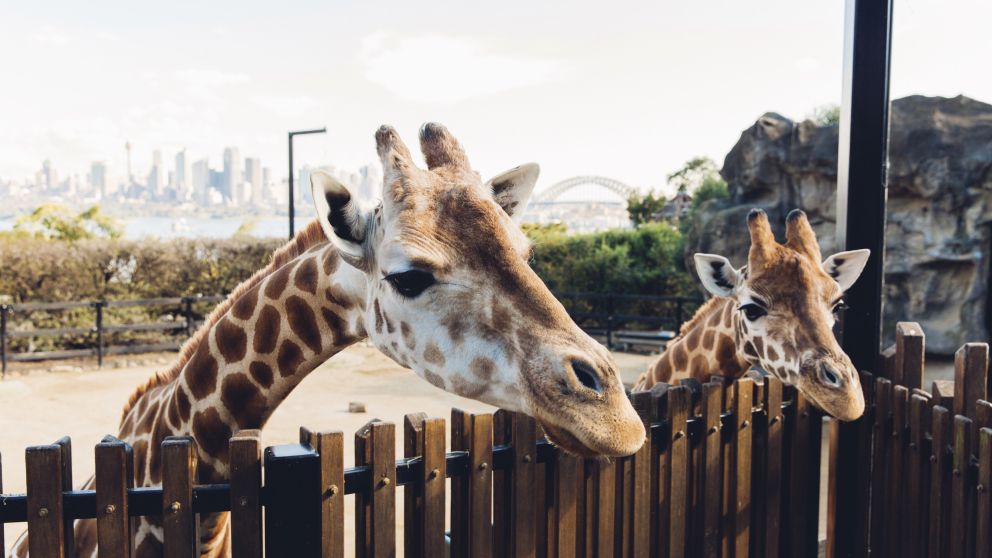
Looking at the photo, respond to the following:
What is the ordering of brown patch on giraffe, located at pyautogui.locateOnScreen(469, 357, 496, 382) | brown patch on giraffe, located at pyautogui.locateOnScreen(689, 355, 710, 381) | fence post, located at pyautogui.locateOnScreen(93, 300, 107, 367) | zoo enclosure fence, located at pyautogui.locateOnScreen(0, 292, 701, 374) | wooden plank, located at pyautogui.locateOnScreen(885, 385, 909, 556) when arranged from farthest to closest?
fence post, located at pyautogui.locateOnScreen(93, 300, 107, 367) → zoo enclosure fence, located at pyautogui.locateOnScreen(0, 292, 701, 374) → brown patch on giraffe, located at pyautogui.locateOnScreen(689, 355, 710, 381) → wooden plank, located at pyautogui.locateOnScreen(885, 385, 909, 556) → brown patch on giraffe, located at pyautogui.locateOnScreen(469, 357, 496, 382)

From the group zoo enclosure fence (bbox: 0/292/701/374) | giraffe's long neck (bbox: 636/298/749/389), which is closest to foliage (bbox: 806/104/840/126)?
zoo enclosure fence (bbox: 0/292/701/374)

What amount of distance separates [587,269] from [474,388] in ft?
48.8

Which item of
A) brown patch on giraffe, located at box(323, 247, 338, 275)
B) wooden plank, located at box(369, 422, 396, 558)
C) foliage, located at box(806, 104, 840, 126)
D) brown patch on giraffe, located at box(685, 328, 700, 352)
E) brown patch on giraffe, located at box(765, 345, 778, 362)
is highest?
foliage, located at box(806, 104, 840, 126)

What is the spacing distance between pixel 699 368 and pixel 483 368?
7.92 ft

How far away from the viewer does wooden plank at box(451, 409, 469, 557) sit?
2.30 metres

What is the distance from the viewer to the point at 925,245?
30.3 ft

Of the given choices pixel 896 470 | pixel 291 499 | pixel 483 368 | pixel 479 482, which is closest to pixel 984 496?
pixel 896 470

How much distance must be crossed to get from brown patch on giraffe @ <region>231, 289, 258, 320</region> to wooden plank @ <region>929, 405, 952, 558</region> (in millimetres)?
2783

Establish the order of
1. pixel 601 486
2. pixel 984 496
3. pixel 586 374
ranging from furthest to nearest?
pixel 984 496 < pixel 601 486 < pixel 586 374

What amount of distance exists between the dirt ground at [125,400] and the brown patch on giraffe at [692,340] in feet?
8.84

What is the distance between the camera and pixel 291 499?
194 cm

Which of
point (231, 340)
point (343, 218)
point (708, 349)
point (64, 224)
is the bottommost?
point (708, 349)

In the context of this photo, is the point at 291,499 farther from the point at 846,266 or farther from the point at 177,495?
the point at 846,266

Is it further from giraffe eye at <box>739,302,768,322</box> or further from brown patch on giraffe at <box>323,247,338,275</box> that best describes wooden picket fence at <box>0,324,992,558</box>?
brown patch on giraffe at <box>323,247,338,275</box>
